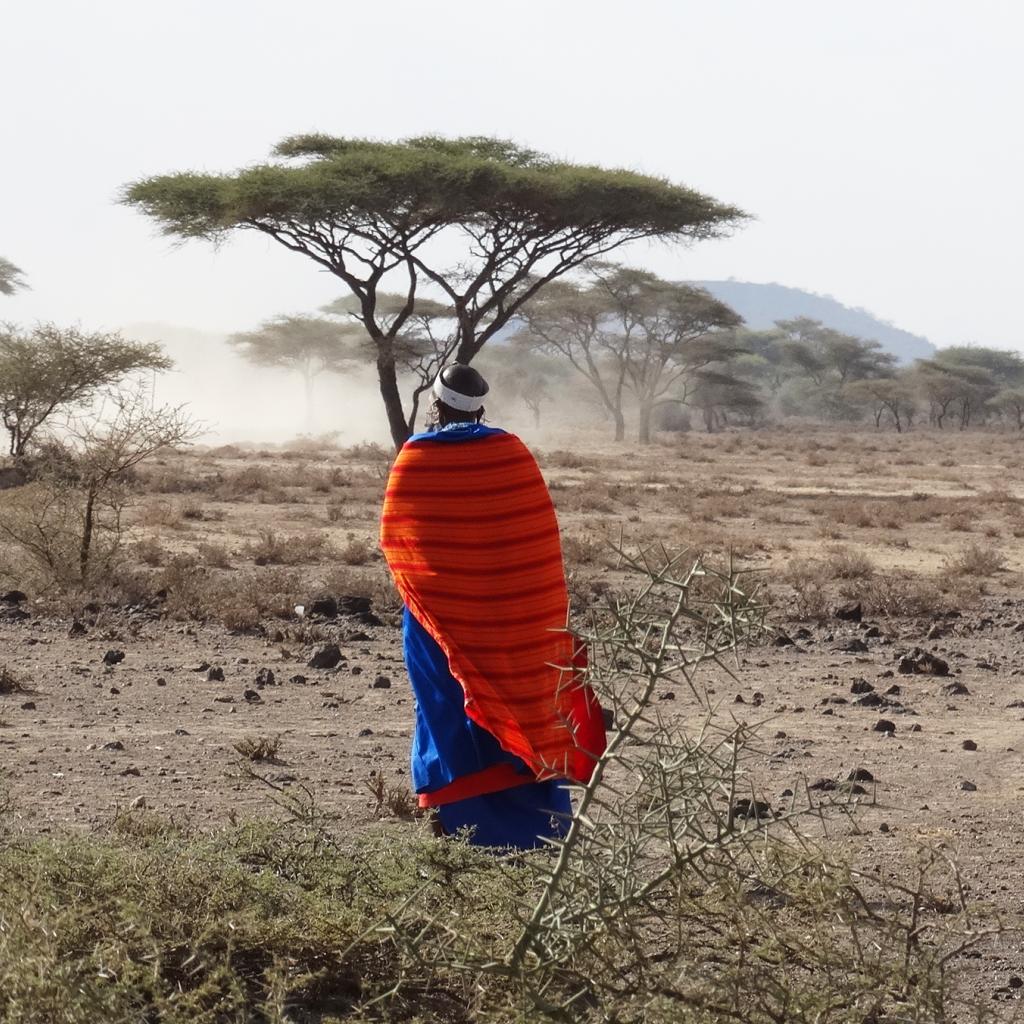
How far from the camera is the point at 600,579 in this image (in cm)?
1213

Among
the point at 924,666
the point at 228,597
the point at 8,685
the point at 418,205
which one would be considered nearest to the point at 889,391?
the point at 418,205

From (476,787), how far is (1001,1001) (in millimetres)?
1335

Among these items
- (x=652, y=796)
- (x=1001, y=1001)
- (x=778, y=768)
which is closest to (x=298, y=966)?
(x=652, y=796)

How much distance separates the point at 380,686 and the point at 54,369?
16.1 m

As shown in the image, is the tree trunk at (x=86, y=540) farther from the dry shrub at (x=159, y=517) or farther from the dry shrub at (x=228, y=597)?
the dry shrub at (x=159, y=517)

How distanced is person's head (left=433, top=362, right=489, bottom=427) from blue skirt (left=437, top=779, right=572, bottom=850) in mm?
1007

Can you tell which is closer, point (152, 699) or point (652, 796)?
point (652, 796)

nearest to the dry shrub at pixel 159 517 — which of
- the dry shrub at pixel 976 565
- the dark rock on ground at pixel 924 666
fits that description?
the dry shrub at pixel 976 565

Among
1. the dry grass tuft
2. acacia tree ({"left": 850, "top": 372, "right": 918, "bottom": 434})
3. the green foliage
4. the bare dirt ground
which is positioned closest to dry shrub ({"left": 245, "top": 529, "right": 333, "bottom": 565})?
the bare dirt ground

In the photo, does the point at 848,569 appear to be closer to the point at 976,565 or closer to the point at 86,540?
the point at 976,565

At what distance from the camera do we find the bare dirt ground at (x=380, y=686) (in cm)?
530

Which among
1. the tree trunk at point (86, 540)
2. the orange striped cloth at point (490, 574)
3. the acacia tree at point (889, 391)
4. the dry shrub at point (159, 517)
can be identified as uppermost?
the acacia tree at point (889, 391)

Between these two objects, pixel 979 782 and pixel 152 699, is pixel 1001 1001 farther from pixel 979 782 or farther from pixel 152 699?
pixel 152 699

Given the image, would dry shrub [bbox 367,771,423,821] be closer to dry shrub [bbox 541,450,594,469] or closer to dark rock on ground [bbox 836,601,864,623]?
dark rock on ground [bbox 836,601,864,623]
